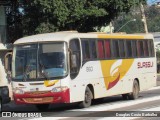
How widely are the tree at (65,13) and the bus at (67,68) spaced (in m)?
8.96

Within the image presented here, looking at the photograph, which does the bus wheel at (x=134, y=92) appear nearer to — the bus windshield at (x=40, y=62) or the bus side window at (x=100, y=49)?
the bus side window at (x=100, y=49)

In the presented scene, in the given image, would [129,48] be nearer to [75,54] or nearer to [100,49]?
[100,49]

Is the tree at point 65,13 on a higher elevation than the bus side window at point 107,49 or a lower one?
higher

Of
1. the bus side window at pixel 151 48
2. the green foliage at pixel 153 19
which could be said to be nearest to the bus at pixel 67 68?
the bus side window at pixel 151 48

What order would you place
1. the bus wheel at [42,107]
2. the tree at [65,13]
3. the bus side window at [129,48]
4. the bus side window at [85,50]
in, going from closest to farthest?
the bus side window at [85,50] < the bus wheel at [42,107] < the bus side window at [129,48] < the tree at [65,13]

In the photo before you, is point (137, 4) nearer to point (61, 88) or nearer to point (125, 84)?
point (125, 84)

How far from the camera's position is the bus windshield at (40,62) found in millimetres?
18828

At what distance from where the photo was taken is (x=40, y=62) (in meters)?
19.0

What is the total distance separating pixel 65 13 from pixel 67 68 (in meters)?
12.9

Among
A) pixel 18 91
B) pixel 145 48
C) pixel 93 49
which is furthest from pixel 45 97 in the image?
pixel 145 48

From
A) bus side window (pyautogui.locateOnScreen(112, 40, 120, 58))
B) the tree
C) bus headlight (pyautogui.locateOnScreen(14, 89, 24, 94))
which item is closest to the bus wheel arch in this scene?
bus headlight (pyautogui.locateOnScreen(14, 89, 24, 94))

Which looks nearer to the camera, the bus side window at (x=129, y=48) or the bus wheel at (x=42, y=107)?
the bus wheel at (x=42, y=107)

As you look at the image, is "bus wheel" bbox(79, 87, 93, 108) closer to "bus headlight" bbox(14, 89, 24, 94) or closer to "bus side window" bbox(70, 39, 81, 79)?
"bus side window" bbox(70, 39, 81, 79)

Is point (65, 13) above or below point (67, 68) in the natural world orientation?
above
